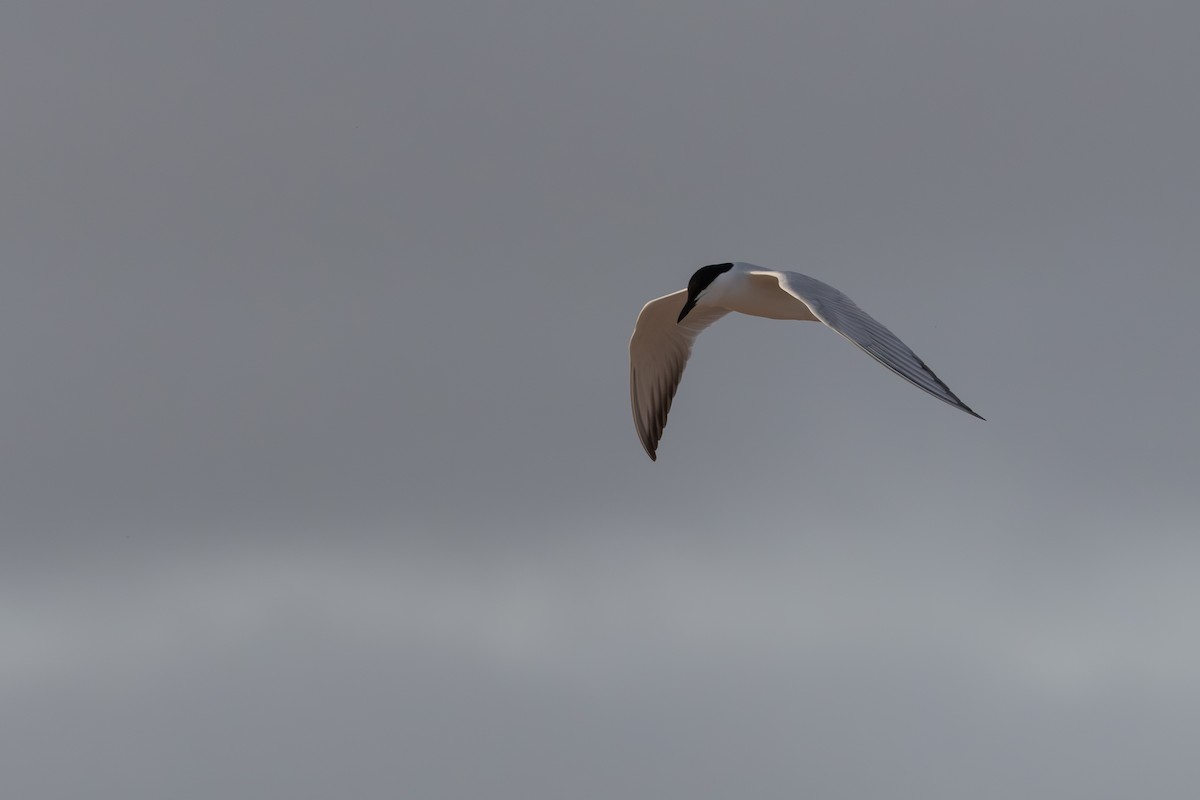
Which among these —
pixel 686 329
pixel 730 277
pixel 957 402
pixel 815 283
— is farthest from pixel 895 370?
pixel 686 329

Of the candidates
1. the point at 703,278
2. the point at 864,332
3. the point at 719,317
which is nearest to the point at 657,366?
the point at 719,317

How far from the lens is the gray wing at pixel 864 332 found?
1395cm

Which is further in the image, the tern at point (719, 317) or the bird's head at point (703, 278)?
the bird's head at point (703, 278)

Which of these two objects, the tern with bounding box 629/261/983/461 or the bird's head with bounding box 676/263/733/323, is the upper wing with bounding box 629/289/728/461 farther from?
the bird's head with bounding box 676/263/733/323

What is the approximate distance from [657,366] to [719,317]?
4.34 feet

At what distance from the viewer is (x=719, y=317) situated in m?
23.4

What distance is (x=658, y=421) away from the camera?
23297 millimetres

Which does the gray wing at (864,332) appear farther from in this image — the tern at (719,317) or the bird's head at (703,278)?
the bird's head at (703,278)

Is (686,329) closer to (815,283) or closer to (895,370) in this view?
(815,283)

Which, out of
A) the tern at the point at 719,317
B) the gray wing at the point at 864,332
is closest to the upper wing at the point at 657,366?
the tern at the point at 719,317

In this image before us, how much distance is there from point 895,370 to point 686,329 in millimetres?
9340

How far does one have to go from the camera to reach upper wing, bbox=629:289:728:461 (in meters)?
23.1

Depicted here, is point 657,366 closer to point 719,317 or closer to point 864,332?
point 719,317

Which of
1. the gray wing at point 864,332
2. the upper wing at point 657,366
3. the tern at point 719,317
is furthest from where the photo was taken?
the upper wing at point 657,366
